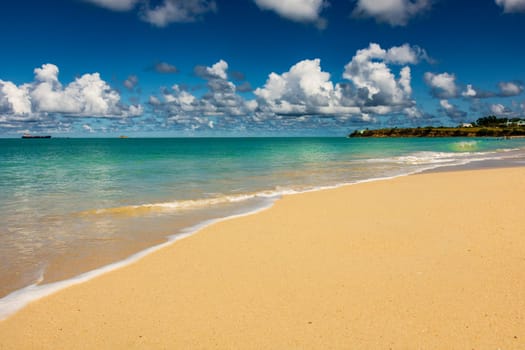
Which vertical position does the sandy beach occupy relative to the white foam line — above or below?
above

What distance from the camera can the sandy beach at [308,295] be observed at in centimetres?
493

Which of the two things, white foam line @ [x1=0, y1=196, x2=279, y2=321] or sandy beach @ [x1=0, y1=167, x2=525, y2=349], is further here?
white foam line @ [x1=0, y1=196, x2=279, y2=321]

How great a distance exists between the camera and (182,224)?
39.5ft

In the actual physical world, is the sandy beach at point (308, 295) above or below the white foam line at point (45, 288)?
above

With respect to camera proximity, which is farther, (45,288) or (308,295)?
(45,288)

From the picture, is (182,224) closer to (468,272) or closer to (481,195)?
(468,272)

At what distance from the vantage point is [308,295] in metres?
6.05

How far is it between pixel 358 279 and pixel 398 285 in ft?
2.15

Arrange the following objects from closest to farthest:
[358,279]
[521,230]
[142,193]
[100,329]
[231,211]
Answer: [100,329] < [358,279] < [521,230] < [231,211] < [142,193]

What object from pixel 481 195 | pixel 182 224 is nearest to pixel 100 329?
pixel 182 224

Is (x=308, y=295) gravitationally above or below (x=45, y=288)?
above

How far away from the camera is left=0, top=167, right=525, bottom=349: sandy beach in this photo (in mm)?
4926

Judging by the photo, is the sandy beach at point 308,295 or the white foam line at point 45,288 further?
the white foam line at point 45,288

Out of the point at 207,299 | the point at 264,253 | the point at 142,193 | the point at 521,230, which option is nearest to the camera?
the point at 207,299
